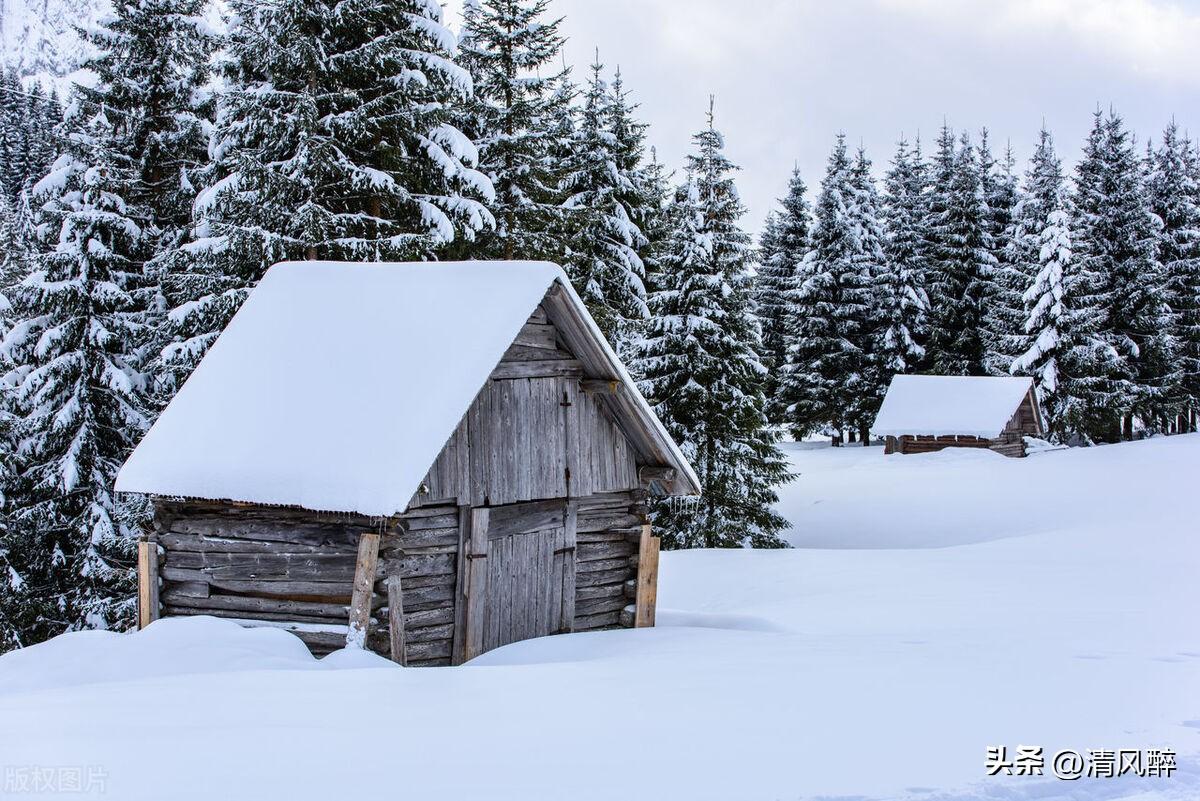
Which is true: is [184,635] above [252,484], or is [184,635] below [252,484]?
below

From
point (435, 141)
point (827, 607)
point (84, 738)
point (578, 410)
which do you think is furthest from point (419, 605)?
point (435, 141)

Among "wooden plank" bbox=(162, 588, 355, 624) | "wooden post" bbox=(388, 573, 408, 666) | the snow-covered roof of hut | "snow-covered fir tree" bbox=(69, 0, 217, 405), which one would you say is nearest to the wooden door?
"wooden post" bbox=(388, 573, 408, 666)

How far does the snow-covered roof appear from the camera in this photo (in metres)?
39.7

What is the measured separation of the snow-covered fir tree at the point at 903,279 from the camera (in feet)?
150

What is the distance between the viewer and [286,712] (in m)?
6.86

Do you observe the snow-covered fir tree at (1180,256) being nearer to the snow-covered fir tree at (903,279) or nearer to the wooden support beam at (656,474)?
the snow-covered fir tree at (903,279)

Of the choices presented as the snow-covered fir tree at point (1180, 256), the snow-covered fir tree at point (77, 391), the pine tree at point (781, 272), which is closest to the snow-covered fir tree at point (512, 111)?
the snow-covered fir tree at point (77, 391)

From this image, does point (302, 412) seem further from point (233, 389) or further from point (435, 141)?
point (435, 141)

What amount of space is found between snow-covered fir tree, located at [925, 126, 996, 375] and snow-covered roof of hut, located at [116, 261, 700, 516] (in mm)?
40125

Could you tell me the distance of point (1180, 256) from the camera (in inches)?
1827

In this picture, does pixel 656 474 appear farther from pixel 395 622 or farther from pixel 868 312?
pixel 868 312

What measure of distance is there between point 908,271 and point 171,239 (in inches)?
1439

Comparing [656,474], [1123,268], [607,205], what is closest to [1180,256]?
Answer: [1123,268]

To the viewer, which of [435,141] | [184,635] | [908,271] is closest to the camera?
[184,635]
